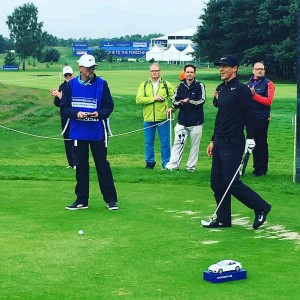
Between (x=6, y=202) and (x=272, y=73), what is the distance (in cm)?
6560

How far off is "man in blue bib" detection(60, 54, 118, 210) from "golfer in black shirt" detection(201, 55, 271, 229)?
5.77 ft

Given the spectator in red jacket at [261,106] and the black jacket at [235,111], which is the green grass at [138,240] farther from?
the black jacket at [235,111]

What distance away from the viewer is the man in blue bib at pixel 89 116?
10852mm

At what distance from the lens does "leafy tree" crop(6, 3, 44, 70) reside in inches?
5251

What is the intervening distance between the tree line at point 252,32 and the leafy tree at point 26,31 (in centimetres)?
5644

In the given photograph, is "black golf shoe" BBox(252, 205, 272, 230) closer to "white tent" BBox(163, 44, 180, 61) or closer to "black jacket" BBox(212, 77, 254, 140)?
"black jacket" BBox(212, 77, 254, 140)

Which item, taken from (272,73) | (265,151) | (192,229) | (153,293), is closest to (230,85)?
(192,229)

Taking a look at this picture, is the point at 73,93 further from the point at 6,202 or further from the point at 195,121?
the point at 195,121

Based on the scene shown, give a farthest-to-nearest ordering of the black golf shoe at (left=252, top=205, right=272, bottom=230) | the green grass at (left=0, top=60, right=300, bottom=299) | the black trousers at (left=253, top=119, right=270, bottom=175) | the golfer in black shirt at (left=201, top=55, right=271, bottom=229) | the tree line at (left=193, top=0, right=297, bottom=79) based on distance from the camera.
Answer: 1. the tree line at (left=193, top=0, right=297, bottom=79)
2. the black trousers at (left=253, top=119, right=270, bottom=175)
3. the golfer in black shirt at (left=201, top=55, right=271, bottom=229)
4. the black golf shoe at (left=252, top=205, right=272, bottom=230)
5. the green grass at (left=0, top=60, right=300, bottom=299)

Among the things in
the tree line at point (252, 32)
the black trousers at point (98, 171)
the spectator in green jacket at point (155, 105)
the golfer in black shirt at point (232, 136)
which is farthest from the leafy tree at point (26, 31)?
the golfer in black shirt at point (232, 136)

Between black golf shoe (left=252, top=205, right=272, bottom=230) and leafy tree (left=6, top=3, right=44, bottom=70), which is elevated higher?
leafy tree (left=6, top=3, right=44, bottom=70)

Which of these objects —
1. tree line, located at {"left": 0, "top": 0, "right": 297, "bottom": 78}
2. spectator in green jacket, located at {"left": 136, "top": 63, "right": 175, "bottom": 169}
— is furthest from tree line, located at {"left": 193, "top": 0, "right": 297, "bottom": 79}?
spectator in green jacket, located at {"left": 136, "top": 63, "right": 175, "bottom": 169}

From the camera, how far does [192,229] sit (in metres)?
9.45

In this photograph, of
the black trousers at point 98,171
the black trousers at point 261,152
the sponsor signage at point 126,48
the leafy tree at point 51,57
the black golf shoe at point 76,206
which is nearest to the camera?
the black golf shoe at point 76,206
